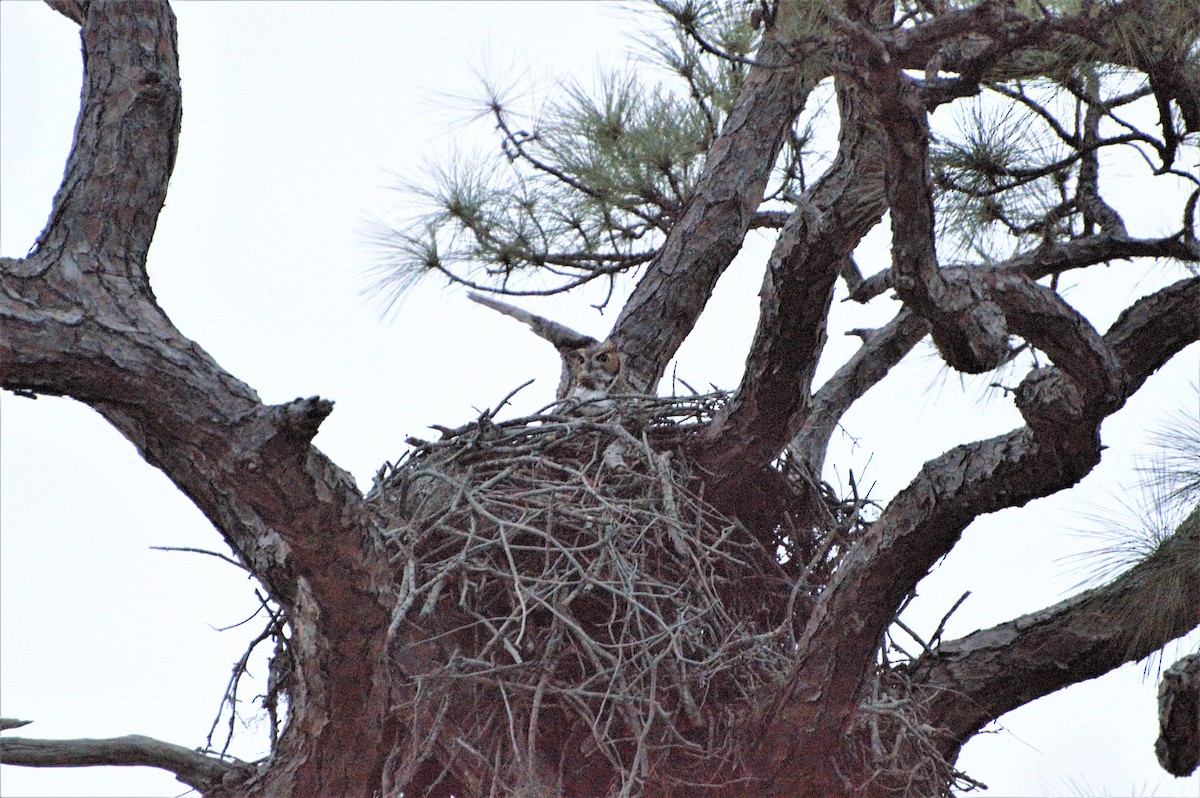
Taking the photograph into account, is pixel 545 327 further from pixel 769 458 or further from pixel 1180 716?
pixel 1180 716

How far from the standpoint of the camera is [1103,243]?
8.64 ft

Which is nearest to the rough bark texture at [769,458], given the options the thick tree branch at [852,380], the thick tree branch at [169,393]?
the thick tree branch at [169,393]

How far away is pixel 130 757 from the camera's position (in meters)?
2.42

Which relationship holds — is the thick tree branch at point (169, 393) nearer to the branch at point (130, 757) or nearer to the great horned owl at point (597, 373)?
the branch at point (130, 757)

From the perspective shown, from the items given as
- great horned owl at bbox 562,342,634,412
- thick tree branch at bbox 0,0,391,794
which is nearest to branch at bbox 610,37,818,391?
great horned owl at bbox 562,342,634,412

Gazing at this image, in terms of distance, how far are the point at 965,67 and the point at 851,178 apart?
0.43 m

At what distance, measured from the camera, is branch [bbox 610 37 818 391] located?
4.18 metres

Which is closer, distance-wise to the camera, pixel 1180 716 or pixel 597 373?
pixel 1180 716

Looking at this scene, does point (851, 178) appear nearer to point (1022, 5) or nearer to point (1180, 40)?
point (1022, 5)

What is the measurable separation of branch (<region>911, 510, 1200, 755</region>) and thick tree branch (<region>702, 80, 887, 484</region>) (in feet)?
2.23

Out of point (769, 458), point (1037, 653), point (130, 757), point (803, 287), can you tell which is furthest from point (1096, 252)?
point (130, 757)

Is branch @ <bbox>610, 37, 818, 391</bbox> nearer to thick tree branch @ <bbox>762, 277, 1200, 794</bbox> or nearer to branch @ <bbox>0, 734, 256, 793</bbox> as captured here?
thick tree branch @ <bbox>762, 277, 1200, 794</bbox>

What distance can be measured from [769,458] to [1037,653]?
30.4 inches

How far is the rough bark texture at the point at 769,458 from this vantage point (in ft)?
6.91
